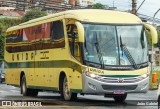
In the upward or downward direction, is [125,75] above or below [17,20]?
above

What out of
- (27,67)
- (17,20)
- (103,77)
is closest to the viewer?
(103,77)

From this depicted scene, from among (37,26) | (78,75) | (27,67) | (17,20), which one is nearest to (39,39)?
(37,26)

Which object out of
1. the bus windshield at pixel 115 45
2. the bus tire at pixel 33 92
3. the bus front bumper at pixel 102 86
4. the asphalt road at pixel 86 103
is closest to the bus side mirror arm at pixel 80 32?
the bus windshield at pixel 115 45

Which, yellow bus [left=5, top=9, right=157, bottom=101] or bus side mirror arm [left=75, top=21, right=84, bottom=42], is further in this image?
yellow bus [left=5, top=9, right=157, bottom=101]

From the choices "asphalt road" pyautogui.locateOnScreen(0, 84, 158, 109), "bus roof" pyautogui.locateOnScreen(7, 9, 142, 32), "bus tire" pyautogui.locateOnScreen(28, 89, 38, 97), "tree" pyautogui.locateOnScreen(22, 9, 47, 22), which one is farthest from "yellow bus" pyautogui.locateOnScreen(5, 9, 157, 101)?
"tree" pyautogui.locateOnScreen(22, 9, 47, 22)

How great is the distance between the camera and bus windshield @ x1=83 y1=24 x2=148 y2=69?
61.9ft

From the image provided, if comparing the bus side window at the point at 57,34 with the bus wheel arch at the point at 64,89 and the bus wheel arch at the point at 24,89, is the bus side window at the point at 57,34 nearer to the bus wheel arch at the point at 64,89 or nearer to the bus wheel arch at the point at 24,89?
the bus wheel arch at the point at 64,89

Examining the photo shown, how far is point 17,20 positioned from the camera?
12331cm

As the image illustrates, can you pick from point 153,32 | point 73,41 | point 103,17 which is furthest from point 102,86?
point 153,32

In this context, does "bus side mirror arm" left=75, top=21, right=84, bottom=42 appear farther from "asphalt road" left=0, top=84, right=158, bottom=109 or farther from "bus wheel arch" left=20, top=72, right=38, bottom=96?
"bus wheel arch" left=20, top=72, right=38, bottom=96

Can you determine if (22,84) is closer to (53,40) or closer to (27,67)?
(27,67)

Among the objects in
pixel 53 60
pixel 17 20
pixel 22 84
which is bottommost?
pixel 17 20

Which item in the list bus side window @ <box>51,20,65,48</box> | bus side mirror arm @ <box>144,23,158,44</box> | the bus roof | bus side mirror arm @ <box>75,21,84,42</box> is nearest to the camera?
bus side mirror arm @ <box>75,21,84,42</box>

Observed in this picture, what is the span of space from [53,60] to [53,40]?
2.59 feet
